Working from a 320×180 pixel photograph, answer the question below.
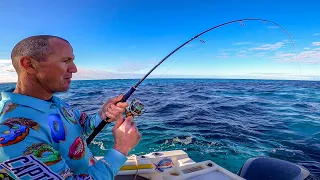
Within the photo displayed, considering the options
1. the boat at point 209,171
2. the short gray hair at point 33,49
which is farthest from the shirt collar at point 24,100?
the boat at point 209,171

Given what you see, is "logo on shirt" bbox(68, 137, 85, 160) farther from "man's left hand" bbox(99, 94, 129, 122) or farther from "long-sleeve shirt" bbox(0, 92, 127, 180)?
"man's left hand" bbox(99, 94, 129, 122)

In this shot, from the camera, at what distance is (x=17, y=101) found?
1.36m

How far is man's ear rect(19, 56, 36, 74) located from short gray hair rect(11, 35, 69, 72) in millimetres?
28

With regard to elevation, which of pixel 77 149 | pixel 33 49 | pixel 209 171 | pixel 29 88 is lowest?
pixel 209 171

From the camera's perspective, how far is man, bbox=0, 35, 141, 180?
1.15m

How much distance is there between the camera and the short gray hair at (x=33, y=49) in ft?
4.84

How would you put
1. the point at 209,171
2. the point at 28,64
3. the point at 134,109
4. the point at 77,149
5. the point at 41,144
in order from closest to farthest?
the point at 41,144 < the point at 28,64 < the point at 77,149 < the point at 134,109 < the point at 209,171

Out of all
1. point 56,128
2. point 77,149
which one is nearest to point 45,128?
point 56,128

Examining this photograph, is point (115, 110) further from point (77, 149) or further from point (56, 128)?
point (56, 128)

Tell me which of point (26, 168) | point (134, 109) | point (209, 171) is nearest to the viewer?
point (26, 168)

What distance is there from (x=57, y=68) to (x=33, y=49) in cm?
19

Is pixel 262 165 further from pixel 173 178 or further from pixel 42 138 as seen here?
pixel 42 138

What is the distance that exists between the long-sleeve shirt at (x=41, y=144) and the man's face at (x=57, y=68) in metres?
0.16

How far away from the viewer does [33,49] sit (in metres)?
1.48
